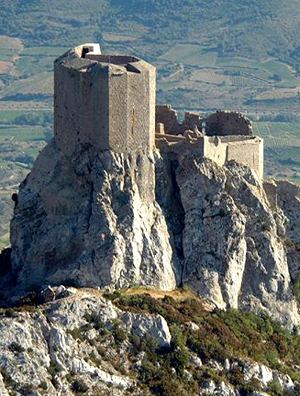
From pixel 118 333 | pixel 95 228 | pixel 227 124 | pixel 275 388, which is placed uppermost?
pixel 227 124

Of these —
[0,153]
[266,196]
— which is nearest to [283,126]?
[0,153]

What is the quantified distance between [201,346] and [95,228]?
469cm

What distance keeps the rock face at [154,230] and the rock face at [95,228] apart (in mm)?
30

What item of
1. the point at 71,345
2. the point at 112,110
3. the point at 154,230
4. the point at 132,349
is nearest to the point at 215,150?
the point at 154,230

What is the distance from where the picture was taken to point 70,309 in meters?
49.6

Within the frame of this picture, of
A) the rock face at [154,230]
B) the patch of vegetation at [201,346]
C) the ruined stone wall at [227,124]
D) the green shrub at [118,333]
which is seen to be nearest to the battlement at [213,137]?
the ruined stone wall at [227,124]

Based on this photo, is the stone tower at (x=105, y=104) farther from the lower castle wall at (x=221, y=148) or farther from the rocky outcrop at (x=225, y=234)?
the rocky outcrop at (x=225, y=234)

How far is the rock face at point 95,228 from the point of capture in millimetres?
52125

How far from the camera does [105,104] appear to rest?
5244 cm

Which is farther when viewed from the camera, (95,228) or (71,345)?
(95,228)

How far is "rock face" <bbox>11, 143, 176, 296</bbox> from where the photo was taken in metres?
52.1

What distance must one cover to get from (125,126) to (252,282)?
7.03 metres

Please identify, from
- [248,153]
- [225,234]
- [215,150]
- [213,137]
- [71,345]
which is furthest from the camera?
[248,153]

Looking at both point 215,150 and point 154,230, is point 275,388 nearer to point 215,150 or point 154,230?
point 154,230
